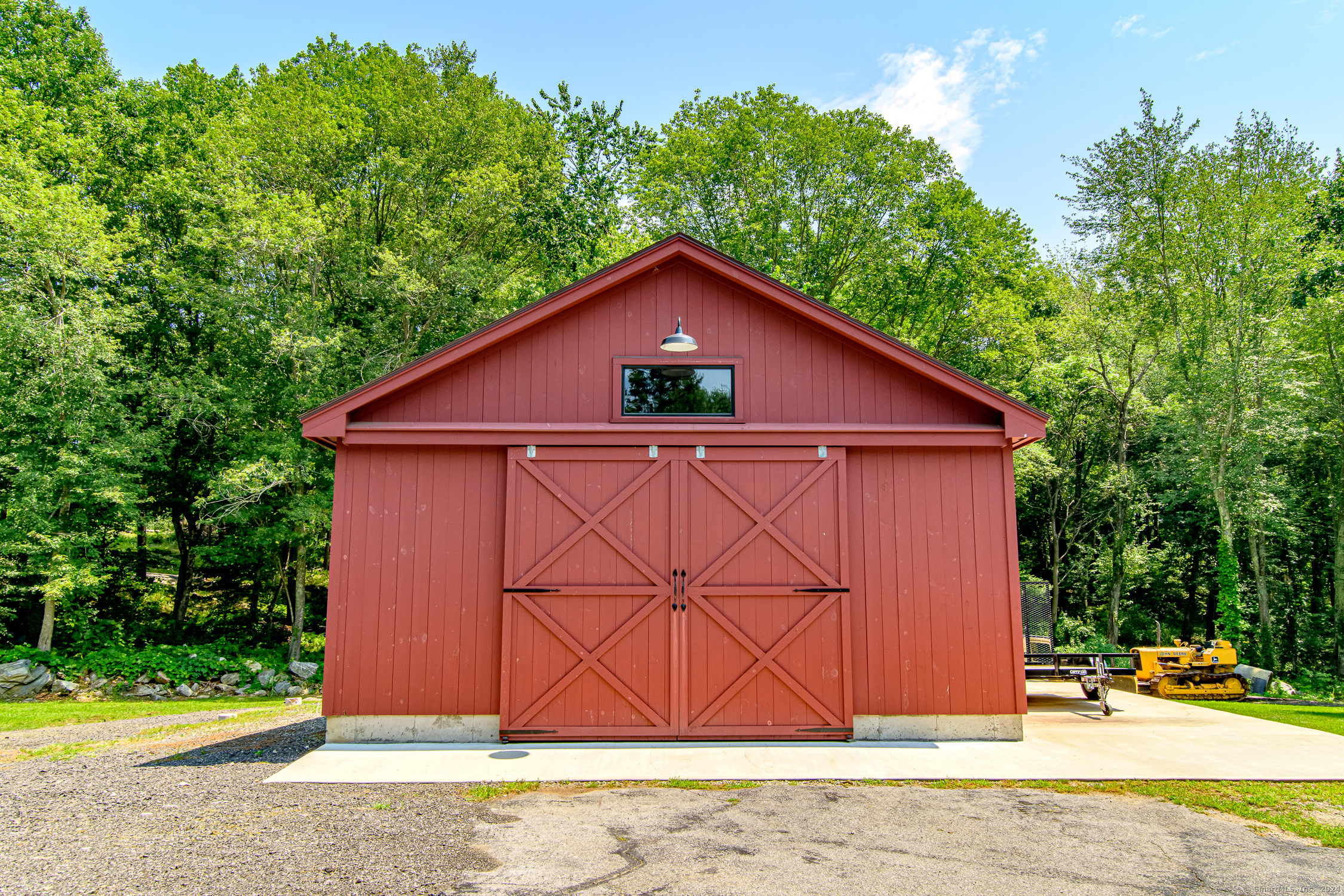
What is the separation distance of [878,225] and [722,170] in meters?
4.90

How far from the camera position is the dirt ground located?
13.7 ft

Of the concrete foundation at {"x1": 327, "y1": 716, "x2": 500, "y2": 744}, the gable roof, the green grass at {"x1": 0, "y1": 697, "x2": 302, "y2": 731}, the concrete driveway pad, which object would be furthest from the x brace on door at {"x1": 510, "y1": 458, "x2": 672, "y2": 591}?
the green grass at {"x1": 0, "y1": 697, "x2": 302, "y2": 731}

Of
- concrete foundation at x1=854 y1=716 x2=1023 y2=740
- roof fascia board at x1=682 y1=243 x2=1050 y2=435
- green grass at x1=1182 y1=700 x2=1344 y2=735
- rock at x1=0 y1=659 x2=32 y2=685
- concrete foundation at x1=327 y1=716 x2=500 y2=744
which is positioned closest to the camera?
concrete foundation at x1=327 y1=716 x2=500 y2=744

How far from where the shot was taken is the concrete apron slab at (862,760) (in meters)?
6.29

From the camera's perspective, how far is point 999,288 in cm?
2175

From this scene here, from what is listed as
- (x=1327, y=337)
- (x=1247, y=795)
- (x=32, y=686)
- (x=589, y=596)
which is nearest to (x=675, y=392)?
(x=589, y=596)

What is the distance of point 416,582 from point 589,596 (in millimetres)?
1720

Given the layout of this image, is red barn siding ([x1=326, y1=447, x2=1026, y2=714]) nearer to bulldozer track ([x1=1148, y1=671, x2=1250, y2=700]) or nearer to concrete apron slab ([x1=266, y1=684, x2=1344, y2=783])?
concrete apron slab ([x1=266, y1=684, x2=1344, y2=783])

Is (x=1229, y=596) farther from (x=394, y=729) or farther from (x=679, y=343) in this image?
(x=394, y=729)

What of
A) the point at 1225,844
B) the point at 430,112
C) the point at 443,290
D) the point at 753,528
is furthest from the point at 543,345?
the point at 430,112

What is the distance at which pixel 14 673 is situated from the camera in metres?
15.0

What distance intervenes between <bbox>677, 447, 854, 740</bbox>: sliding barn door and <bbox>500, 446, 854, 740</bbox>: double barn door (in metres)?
0.01

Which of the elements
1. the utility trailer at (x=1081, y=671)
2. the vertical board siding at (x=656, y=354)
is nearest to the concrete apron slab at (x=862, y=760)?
the utility trailer at (x=1081, y=671)

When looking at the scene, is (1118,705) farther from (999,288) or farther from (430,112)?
(430,112)
